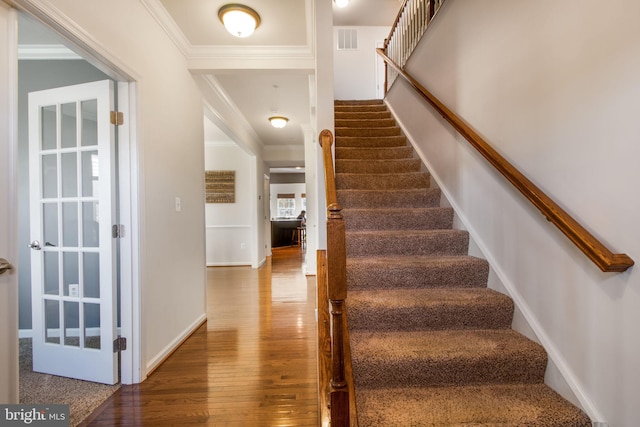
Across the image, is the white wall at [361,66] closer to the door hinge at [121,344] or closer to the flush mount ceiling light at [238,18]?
the flush mount ceiling light at [238,18]

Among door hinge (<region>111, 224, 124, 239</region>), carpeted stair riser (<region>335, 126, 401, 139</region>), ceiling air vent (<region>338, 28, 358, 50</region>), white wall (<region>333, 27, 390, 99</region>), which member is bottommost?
door hinge (<region>111, 224, 124, 239</region>)

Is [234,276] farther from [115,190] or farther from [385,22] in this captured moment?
[385,22]

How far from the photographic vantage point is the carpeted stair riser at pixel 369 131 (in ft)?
11.5

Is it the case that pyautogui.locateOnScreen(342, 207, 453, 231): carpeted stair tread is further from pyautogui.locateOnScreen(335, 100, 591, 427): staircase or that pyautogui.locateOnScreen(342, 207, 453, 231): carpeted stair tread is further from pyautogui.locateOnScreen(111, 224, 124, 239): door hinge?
pyautogui.locateOnScreen(111, 224, 124, 239): door hinge

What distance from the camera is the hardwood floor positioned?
165cm

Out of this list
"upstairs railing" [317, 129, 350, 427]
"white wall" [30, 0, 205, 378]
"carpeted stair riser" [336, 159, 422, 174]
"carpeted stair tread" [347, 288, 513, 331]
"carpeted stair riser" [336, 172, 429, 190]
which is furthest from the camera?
"carpeted stair riser" [336, 159, 422, 174]

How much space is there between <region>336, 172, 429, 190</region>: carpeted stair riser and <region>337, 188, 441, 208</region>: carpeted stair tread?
0.18 m

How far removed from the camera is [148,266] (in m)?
2.09

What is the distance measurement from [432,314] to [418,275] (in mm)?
303

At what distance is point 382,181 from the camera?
9.00ft

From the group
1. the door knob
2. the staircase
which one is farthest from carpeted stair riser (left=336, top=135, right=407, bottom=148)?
the door knob

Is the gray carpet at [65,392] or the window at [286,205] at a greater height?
the window at [286,205]

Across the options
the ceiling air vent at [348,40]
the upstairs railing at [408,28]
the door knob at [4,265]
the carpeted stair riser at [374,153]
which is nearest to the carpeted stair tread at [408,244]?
the carpeted stair riser at [374,153]

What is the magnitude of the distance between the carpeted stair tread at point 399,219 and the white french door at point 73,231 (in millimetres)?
1753
